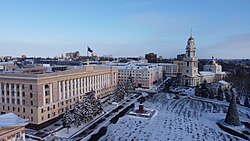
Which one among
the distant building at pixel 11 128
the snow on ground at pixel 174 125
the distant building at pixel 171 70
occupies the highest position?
the distant building at pixel 171 70

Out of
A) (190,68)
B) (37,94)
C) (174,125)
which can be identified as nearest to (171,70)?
(190,68)

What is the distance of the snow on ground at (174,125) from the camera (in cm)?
3412

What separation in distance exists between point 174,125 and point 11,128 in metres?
27.7

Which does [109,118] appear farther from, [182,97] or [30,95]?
[182,97]

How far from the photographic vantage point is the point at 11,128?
89.8 ft

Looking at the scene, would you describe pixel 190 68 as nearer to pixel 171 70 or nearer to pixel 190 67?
pixel 190 67

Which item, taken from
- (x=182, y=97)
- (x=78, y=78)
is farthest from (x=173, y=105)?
(x=78, y=78)

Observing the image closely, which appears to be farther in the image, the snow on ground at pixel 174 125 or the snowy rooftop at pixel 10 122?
the snow on ground at pixel 174 125

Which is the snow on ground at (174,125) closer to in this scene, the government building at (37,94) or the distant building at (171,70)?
the government building at (37,94)

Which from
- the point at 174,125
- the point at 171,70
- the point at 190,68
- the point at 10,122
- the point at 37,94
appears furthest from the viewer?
the point at 171,70

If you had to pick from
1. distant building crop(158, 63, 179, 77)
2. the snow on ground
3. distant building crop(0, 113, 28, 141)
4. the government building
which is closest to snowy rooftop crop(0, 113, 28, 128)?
distant building crop(0, 113, 28, 141)

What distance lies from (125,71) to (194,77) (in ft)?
96.7

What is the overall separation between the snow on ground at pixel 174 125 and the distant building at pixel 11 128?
12.1 meters

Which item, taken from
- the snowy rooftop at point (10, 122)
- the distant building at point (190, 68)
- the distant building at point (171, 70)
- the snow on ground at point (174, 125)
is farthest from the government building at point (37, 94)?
the distant building at point (171, 70)
